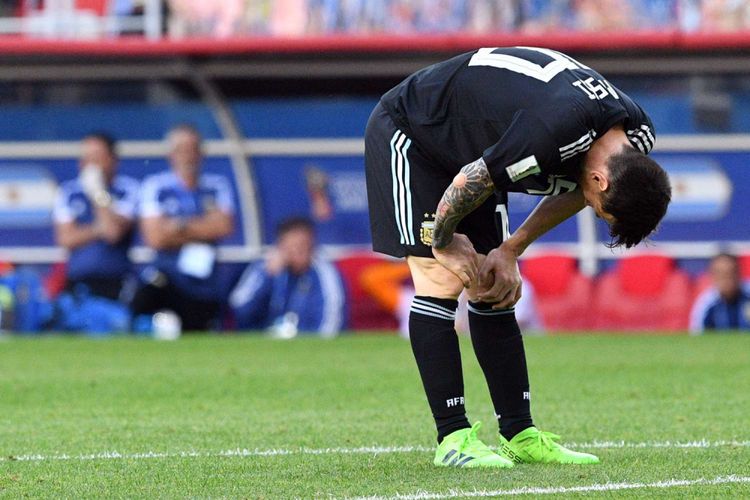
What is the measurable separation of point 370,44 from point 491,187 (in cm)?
1349

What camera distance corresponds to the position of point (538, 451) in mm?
6066

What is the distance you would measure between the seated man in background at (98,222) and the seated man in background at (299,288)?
6.19 feet

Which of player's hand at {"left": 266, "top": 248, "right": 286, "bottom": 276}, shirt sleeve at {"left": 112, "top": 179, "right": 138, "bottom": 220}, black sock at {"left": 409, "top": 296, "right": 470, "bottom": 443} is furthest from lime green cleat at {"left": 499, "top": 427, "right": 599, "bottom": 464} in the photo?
shirt sleeve at {"left": 112, "top": 179, "right": 138, "bottom": 220}

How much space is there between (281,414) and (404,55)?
1102cm

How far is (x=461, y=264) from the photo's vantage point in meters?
5.79

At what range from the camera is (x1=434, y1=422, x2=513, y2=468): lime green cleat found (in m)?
5.83

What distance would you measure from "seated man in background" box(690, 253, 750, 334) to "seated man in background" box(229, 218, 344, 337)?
4.52 metres

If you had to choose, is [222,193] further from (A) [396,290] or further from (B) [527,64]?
(B) [527,64]

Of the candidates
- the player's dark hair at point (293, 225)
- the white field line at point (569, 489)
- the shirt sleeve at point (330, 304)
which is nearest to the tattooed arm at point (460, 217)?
the white field line at point (569, 489)

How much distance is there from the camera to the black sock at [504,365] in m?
6.14

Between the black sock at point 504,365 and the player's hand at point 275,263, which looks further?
the player's hand at point 275,263

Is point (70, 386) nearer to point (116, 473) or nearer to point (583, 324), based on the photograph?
point (116, 473)

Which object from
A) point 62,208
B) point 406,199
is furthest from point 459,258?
point 62,208

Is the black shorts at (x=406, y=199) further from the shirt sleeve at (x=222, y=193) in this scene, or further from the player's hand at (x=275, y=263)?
the shirt sleeve at (x=222, y=193)
